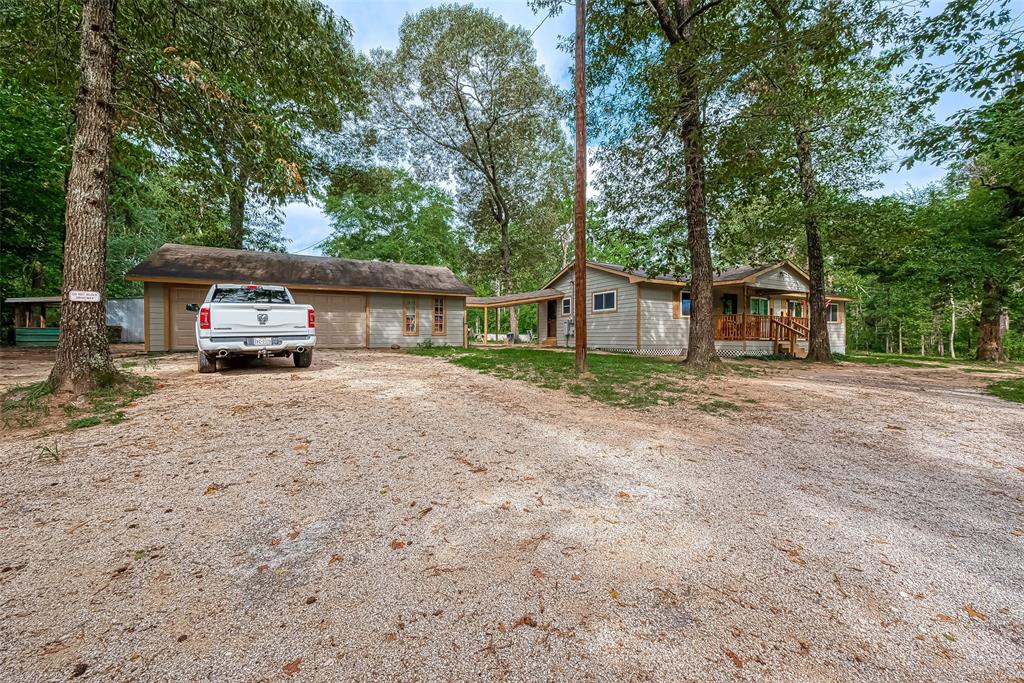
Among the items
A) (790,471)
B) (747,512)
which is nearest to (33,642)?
(747,512)

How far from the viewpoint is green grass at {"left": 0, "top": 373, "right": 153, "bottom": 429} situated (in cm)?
443

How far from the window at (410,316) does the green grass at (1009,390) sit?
1713cm

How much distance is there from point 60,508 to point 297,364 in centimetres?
651

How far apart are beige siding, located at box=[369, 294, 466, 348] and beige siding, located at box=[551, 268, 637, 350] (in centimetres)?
563

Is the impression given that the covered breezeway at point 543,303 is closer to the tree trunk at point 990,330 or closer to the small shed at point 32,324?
the tree trunk at point 990,330

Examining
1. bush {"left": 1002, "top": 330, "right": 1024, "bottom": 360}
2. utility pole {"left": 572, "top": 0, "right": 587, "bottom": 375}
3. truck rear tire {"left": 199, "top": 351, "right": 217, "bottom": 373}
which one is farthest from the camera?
bush {"left": 1002, "top": 330, "right": 1024, "bottom": 360}

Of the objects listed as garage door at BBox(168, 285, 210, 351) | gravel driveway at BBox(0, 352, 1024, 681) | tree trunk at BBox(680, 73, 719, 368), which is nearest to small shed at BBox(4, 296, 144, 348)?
garage door at BBox(168, 285, 210, 351)

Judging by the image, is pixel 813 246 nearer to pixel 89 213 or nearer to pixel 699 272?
pixel 699 272

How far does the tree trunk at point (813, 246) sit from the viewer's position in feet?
43.1

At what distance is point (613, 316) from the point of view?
17.6 m

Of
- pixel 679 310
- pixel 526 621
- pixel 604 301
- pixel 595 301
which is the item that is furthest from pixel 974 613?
pixel 595 301

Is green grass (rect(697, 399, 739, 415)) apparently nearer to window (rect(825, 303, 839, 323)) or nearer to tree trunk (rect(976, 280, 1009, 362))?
tree trunk (rect(976, 280, 1009, 362))

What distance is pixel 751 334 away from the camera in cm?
1719

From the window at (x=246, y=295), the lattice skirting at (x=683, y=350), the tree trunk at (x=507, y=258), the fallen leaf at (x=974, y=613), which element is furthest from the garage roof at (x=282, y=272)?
the fallen leaf at (x=974, y=613)
